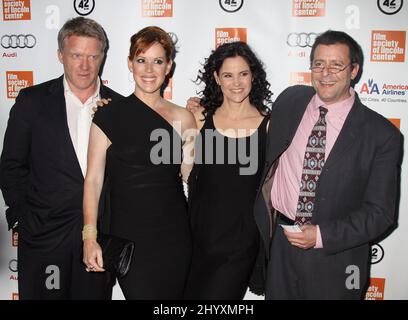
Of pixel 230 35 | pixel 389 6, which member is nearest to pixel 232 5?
pixel 230 35

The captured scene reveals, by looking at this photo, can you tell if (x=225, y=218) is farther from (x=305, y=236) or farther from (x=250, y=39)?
(x=250, y=39)

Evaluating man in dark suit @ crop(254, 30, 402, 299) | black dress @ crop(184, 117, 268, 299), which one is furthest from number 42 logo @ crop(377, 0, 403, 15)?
black dress @ crop(184, 117, 268, 299)

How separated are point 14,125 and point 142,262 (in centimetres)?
123

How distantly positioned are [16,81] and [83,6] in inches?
34.1

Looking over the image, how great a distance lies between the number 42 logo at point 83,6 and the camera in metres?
3.27

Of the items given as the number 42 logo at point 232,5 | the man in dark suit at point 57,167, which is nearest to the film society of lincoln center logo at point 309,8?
the number 42 logo at point 232,5

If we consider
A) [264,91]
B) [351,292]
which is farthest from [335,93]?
[351,292]

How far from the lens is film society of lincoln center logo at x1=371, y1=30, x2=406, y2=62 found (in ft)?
10.2

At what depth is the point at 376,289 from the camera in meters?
3.39

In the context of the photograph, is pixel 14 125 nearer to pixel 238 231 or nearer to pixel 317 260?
pixel 238 231

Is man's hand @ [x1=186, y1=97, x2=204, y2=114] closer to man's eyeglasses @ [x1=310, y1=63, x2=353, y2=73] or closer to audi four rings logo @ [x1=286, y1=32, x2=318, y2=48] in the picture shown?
man's eyeglasses @ [x1=310, y1=63, x2=353, y2=73]

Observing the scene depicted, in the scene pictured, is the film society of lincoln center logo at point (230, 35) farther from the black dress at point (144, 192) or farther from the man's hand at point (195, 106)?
the black dress at point (144, 192)

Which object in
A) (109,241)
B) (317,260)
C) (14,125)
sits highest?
(14,125)

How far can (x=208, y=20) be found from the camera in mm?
3205
